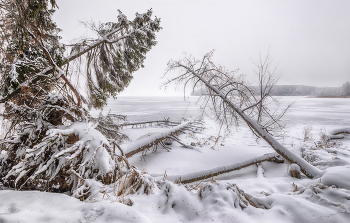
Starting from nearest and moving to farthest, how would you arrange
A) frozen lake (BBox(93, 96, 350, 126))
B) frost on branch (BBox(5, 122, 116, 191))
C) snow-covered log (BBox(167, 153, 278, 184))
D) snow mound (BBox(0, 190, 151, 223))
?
snow mound (BBox(0, 190, 151, 223)), frost on branch (BBox(5, 122, 116, 191)), snow-covered log (BBox(167, 153, 278, 184)), frozen lake (BBox(93, 96, 350, 126))

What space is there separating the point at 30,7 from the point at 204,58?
445 centimetres

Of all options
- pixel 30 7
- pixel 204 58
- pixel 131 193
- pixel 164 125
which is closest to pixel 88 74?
pixel 30 7

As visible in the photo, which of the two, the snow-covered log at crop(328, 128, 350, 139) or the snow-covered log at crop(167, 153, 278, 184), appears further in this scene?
the snow-covered log at crop(328, 128, 350, 139)

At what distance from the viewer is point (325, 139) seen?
26.1ft

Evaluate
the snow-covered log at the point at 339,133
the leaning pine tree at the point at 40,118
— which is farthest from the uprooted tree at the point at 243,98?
the snow-covered log at the point at 339,133

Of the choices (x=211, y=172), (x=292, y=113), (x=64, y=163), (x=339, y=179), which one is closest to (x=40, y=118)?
(x=64, y=163)

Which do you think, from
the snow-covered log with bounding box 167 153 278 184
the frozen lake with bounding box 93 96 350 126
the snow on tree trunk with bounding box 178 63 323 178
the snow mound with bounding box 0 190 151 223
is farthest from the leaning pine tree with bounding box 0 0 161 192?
the snow on tree trunk with bounding box 178 63 323 178

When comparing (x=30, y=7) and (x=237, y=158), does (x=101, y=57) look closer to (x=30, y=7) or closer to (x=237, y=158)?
(x=30, y=7)

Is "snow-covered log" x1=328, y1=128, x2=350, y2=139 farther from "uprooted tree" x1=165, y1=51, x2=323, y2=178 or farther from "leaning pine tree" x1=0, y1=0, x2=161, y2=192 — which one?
"leaning pine tree" x1=0, y1=0, x2=161, y2=192

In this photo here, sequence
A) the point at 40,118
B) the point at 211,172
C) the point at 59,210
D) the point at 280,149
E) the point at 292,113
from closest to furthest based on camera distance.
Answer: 1. the point at 59,210
2. the point at 40,118
3. the point at 211,172
4. the point at 280,149
5. the point at 292,113

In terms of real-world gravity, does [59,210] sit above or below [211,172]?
above

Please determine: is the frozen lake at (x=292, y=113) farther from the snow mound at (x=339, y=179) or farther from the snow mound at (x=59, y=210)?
the snow mound at (x=59, y=210)

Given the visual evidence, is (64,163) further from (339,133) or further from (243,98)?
(339,133)

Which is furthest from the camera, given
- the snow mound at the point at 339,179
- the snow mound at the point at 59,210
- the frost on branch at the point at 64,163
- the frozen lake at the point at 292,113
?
the frozen lake at the point at 292,113
